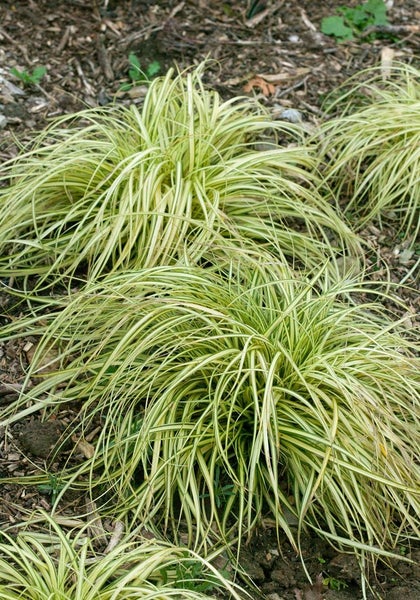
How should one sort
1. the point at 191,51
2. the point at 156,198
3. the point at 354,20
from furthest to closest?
the point at 354,20 < the point at 191,51 < the point at 156,198

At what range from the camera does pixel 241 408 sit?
3090mm

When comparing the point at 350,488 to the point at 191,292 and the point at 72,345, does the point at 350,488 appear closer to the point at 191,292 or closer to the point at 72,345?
the point at 191,292

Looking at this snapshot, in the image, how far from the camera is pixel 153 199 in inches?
147

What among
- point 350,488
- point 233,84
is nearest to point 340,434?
point 350,488

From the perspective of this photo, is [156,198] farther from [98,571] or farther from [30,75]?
[98,571]

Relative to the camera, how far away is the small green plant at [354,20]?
5.18 meters

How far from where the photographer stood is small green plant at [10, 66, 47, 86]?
4660 mm

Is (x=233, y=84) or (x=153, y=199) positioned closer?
(x=153, y=199)

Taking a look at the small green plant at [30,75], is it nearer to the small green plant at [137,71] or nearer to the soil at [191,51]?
the soil at [191,51]

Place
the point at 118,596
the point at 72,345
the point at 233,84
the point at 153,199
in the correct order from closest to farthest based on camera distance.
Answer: the point at 118,596 → the point at 72,345 → the point at 153,199 → the point at 233,84

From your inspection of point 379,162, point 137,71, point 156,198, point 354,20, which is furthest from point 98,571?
point 354,20

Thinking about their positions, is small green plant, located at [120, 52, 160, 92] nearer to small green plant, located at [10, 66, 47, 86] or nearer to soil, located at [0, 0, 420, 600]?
soil, located at [0, 0, 420, 600]

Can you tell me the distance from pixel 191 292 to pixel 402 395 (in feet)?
2.69

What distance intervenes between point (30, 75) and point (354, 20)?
1.88 meters
